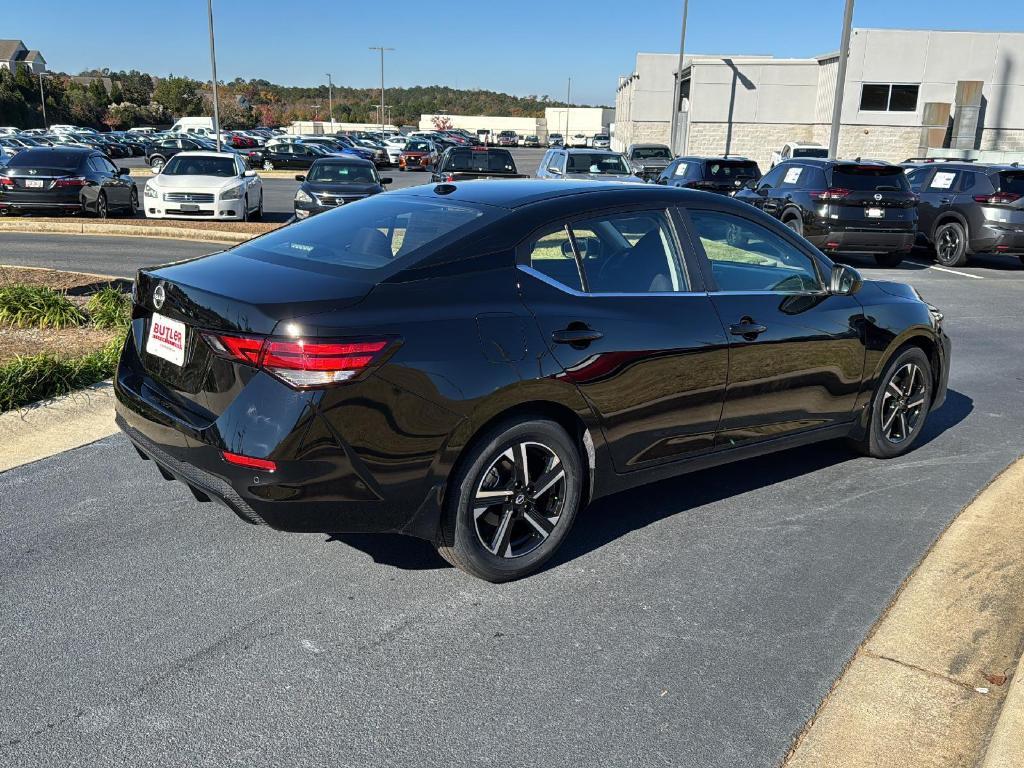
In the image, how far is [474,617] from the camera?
12.1ft

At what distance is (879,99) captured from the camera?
4769cm

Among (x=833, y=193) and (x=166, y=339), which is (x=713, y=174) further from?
(x=166, y=339)

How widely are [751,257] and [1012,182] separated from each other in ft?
42.8

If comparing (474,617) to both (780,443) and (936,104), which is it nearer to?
(780,443)

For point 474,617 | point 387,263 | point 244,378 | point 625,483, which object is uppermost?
point 387,263

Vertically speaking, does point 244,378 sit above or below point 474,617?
above

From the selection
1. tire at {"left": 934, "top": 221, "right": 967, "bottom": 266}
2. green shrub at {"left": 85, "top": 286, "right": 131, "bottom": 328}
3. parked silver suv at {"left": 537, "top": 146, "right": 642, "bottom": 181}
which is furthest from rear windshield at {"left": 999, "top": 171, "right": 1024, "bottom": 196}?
green shrub at {"left": 85, "top": 286, "right": 131, "bottom": 328}

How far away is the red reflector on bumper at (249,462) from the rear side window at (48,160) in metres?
18.8

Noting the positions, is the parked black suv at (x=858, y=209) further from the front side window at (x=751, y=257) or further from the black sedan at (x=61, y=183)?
the black sedan at (x=61, y=183)

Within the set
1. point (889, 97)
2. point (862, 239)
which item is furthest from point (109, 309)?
point (889, 97)

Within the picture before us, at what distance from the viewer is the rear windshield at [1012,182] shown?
50.9 ft

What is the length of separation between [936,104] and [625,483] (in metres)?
47.9

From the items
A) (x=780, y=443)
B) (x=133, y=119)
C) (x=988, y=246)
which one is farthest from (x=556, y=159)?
(x=133, y=119)

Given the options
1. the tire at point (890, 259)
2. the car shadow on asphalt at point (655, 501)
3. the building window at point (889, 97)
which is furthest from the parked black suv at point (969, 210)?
the building window at point (889, 97)
